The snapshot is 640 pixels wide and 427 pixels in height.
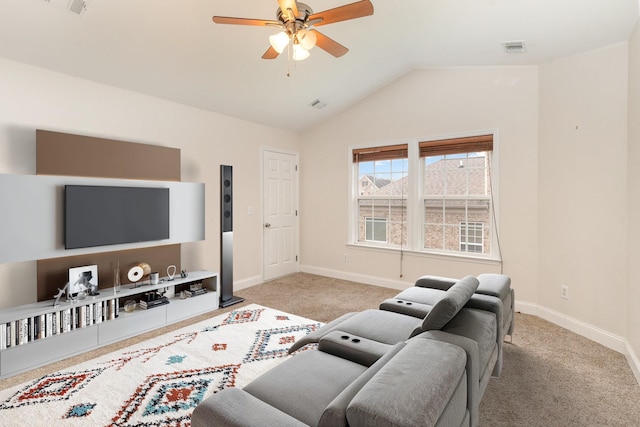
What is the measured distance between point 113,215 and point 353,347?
Result: 8.88 ft

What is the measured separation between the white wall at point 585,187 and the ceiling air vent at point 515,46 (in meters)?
0.44

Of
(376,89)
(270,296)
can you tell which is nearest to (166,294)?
(270,296)

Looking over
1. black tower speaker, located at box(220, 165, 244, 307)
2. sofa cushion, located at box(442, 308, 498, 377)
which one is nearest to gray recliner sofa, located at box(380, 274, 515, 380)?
sofa cushion, located at box(442, 308, 498, 377)

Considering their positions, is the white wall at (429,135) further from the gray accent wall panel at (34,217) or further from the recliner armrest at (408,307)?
the gray accent wall panel at (34,217)

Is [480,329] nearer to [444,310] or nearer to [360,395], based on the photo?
[444,310]

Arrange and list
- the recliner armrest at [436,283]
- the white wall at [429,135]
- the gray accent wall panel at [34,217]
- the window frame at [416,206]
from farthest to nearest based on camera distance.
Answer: the window frame at [416,206]
the white wall at [429,135]
the recliner armrest at [436,283]
the gray accent wall panel at [34,217]

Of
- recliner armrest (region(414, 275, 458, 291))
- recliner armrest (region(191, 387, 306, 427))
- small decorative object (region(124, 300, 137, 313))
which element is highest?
recliner armrest (region(414, 275, 458, 291))

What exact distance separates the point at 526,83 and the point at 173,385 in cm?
452

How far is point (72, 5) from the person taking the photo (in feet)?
8.13

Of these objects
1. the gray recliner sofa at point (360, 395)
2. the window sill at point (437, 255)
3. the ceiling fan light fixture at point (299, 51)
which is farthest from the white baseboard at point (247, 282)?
the ceiling fan light fixture at point (299, 51)

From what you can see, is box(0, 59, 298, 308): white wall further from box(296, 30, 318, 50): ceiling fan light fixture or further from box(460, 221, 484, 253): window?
box(460, 221, 484, 253): window

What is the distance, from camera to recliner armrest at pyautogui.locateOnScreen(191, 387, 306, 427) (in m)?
1.19

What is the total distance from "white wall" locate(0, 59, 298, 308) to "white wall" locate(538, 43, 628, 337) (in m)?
3.67

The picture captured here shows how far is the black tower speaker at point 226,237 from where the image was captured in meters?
4.07
